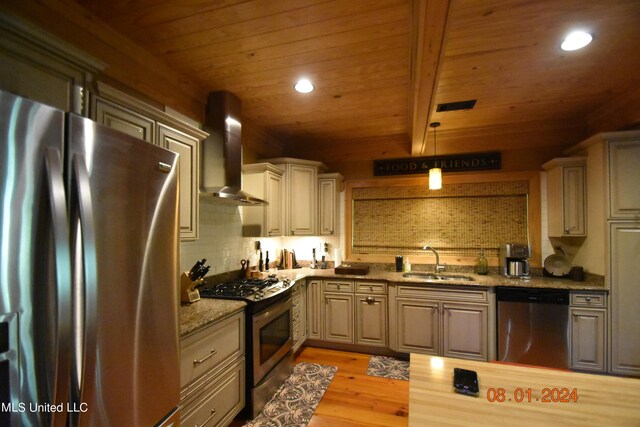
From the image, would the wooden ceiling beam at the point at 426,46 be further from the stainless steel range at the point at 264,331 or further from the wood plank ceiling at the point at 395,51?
the stainless steel range at the point at 264,331

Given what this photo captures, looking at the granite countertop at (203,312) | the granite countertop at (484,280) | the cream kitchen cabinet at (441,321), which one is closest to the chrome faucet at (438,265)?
the granite countertop at (484,280)

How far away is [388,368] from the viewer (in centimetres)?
303

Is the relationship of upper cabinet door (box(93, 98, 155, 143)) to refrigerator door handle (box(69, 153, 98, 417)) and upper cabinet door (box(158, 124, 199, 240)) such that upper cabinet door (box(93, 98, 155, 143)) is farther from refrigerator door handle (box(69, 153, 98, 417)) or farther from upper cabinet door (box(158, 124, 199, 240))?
refrigerator door handle (box(69, 153, 98, 417))

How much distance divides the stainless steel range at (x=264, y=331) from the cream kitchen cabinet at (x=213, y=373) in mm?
82

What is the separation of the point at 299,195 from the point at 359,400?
231 cm

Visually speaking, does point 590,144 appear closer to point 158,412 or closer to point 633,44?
point 633,44

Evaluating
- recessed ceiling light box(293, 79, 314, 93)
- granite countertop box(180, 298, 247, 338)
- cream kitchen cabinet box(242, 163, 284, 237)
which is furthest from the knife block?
recessed ceiling light box(293, 79, 314, 93)

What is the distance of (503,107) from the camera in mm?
2928

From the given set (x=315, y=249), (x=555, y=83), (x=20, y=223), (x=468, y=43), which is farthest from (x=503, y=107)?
(x=20, y=223)

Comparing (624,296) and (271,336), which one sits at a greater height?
(624,296)

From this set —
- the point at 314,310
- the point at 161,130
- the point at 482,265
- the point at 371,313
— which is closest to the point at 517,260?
the point at 482,265

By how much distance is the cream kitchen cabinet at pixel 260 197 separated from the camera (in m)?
3.24

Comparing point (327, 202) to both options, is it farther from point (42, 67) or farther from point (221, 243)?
point (42, 67)

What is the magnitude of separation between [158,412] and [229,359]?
2.70ft
